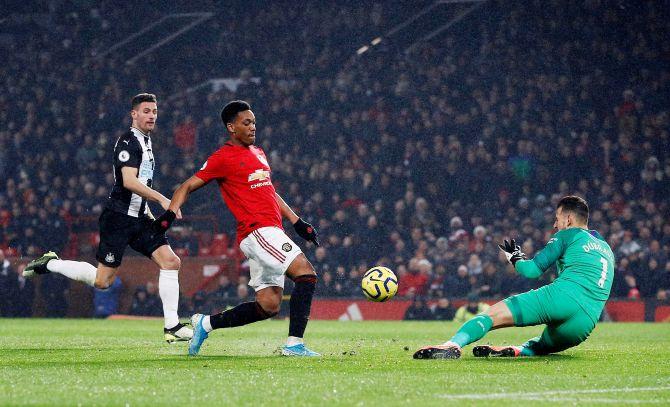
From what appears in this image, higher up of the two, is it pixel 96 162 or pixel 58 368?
pixel 96 162

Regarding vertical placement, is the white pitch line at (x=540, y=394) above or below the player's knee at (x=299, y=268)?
below

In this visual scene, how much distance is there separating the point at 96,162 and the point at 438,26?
36.2 feet

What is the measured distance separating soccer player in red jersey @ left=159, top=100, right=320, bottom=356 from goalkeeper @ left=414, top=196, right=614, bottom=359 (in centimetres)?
120

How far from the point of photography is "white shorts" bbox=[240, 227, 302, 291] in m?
9.04

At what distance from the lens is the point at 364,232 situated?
24547 mm

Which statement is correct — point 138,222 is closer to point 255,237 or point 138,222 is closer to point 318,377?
point 255,237

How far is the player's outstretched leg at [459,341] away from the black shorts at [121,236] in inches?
146

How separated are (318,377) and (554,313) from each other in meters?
2.52

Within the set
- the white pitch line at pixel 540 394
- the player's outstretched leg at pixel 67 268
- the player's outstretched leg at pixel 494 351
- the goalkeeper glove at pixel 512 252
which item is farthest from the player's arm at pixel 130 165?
the white pitch line at pixel 540 394

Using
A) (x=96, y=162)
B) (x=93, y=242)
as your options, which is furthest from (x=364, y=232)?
(x=96, y=162)

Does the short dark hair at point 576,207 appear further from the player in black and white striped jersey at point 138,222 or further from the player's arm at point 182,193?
the player in black and white striped jersey at point 138,222

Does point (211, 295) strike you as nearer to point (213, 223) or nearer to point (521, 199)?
point (213, 223)

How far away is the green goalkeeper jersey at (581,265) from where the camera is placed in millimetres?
8906

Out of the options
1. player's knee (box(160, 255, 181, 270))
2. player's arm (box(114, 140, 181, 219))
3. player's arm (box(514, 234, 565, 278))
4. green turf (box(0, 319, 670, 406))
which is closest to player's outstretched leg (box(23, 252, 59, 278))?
green turf (box(0, 319, 670, 406))
